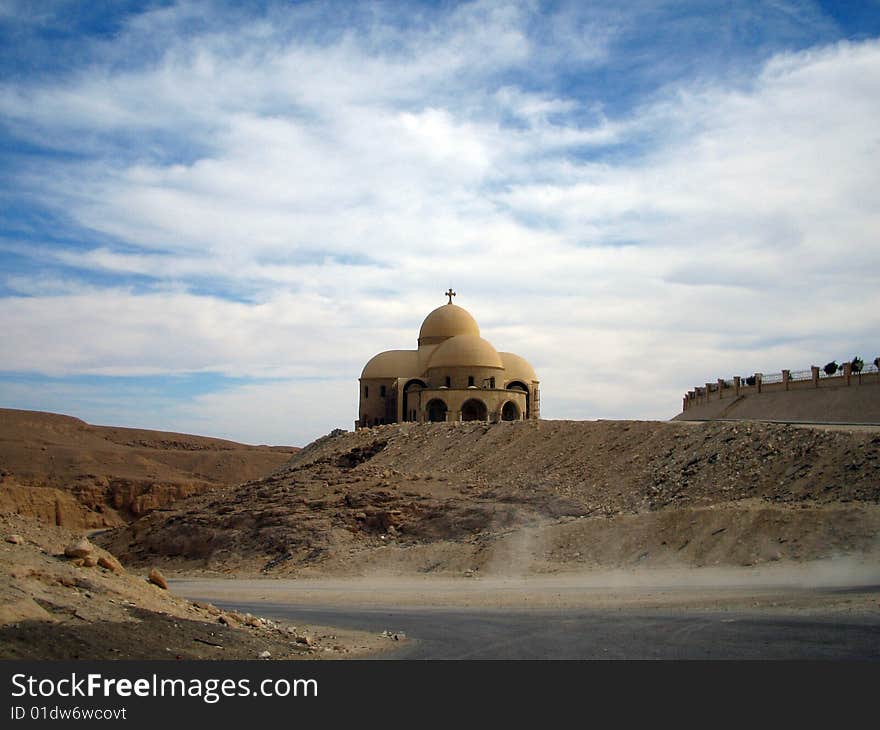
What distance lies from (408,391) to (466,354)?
152 inches

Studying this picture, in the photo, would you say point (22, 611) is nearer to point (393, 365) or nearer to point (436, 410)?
point (436, 410)

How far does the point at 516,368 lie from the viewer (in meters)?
54.1

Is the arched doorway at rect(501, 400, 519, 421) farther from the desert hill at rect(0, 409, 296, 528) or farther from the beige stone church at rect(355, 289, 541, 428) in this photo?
the desert hill at rect(0, 409, 296, 528)

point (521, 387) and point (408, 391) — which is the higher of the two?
point (521, 387)

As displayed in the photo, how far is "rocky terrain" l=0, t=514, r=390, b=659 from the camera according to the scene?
1015 cm

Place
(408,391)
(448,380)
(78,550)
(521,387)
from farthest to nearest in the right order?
(521,387) < (408,391) < (448,380) < (78,550)

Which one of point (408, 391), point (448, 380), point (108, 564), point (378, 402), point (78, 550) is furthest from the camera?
point (378, 402)

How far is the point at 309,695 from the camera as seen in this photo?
31.3ft

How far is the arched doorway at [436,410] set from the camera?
4878 cm

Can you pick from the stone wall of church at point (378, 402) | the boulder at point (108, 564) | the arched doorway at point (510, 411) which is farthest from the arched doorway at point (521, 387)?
the boulder at point (108, 564)

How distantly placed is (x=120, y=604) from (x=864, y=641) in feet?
31.4

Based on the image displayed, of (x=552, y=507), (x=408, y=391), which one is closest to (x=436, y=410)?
(x=408, y=391)

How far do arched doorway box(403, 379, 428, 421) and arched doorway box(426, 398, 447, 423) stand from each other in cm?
208

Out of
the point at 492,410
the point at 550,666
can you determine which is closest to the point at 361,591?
the point at 550,666
